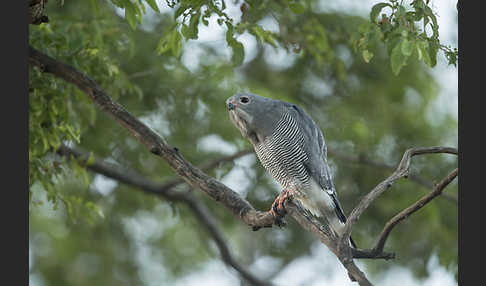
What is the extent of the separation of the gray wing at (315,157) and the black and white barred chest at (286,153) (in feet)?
0.22

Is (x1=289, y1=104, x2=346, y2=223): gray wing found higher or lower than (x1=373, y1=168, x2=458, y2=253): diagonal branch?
higher

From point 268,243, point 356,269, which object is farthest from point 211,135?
point 356,269

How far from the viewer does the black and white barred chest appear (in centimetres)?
539

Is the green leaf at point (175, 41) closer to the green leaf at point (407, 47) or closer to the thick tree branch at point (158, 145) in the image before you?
the thick tree branch at point (158, 145)

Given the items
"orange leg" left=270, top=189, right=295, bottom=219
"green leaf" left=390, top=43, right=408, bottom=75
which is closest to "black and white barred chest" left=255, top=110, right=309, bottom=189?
"orange leg" left=270, top=189, right=295, bottom=219

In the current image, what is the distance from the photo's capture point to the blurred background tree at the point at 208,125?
209 inches

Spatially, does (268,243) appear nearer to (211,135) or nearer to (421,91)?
(211,135)

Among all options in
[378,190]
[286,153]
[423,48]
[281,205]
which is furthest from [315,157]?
[423,48]

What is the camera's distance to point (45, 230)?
11.3m

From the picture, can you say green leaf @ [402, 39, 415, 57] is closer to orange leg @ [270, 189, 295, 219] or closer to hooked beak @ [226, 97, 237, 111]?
orange leg @ [270, 189, 295, 219]

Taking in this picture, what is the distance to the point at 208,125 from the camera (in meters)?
8.58

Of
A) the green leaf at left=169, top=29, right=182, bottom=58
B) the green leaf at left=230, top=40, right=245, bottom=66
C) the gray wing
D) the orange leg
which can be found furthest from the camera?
the gray wing

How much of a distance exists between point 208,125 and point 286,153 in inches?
132

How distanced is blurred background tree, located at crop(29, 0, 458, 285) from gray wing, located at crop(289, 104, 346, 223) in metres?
0.86
